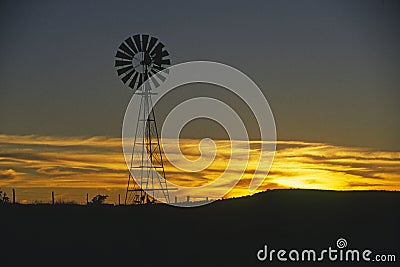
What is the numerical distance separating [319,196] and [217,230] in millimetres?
6528

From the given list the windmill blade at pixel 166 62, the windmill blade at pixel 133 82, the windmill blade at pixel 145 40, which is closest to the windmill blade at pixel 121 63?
the windmill blade at pixel 133 82

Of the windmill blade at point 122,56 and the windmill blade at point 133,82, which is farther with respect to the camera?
the windmill blade at point 122,56

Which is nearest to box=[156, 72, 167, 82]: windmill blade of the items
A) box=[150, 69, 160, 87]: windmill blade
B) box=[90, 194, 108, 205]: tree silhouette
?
box=[150, 69, 160, 87]: windmill blade

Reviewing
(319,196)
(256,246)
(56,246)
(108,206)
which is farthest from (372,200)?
(56,246)

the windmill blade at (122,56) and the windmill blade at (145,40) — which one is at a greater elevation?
the windmill blade at (145,40)

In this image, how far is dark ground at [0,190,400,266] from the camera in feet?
102

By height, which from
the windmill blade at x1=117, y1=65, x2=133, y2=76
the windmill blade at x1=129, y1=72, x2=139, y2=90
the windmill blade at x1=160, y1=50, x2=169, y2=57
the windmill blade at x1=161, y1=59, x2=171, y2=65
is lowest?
the windmill blade at x1=129, y1=72, x2=139, y2=90

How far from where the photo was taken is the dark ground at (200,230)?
3112cm

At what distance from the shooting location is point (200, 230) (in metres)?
34.6

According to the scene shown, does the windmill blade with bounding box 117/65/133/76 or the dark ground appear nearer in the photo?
the dark ground

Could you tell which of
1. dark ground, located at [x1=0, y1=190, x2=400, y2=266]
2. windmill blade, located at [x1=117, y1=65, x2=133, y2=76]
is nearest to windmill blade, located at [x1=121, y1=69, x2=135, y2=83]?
windmill blade, located at [x1=117, y1=65, x2=133, y2=76]

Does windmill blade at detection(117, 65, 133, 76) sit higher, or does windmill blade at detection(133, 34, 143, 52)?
windmill blade at detection(133, 34, 143, 52)

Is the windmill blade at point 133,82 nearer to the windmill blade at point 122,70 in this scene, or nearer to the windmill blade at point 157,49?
the windmill blade at point 122,70

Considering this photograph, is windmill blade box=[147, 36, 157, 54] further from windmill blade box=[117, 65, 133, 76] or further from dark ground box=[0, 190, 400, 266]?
dark ground box=[0, 190, 400, 266]
